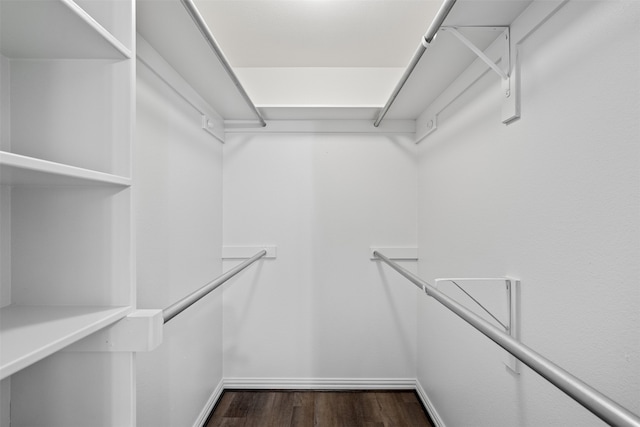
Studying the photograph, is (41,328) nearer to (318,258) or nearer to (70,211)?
(70,211)

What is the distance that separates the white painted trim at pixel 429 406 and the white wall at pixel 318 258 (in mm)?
110

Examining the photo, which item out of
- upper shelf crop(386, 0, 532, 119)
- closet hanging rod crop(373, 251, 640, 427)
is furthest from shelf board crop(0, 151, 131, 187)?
upper shelf crop(386, 0, 532, 119)

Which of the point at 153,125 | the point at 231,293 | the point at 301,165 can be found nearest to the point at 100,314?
the point at 153,125

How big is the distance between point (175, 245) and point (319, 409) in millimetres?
1399

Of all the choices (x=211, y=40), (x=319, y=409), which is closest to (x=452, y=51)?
(x=211, y=40)

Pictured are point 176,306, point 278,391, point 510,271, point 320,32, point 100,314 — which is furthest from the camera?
point 278,391

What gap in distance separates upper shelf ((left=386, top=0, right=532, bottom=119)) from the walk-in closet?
0.01m

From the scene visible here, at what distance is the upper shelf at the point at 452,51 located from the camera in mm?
1003

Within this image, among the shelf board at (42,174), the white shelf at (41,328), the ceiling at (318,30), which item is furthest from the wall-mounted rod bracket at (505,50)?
the white shelf at (41,328)

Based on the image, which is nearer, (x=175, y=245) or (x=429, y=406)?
(x=175, y=245)

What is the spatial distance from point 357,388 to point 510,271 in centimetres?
154

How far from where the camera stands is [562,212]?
2.81 ft

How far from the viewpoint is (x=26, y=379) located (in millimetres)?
712

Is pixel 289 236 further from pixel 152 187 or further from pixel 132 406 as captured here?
pixel 132 406
